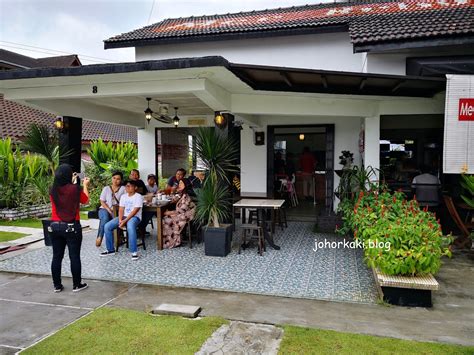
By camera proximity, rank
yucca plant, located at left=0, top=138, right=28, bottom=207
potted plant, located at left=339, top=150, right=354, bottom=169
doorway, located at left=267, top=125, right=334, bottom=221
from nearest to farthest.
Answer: potted plant, located at left=339, top=150, right=354, bottom=169 → doorway, located at left=267, top=125, right=334, bottom=221 → yucca plant, located at left=0, top=138, right=28, bottom=207

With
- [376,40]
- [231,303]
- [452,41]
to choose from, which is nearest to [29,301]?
[231,303]

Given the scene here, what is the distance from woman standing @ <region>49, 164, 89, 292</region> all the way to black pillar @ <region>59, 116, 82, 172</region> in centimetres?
284

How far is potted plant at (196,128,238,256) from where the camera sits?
588 cm

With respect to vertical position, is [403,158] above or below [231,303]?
above

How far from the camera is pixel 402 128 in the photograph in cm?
1018

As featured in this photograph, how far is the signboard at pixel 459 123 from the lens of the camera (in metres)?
5.17

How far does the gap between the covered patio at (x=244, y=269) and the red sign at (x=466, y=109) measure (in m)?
2.59

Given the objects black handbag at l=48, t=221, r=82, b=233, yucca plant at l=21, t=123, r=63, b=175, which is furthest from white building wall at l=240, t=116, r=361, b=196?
black handbag at l=48, t=221, r=82, b=233

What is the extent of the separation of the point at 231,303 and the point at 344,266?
7.00 feet

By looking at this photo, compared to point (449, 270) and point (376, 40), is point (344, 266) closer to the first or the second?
point (449, 270)

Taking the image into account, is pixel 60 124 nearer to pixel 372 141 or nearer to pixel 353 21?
pixel 372 141

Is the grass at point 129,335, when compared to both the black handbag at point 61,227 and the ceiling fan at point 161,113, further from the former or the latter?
the ceiling fan at point 161,113

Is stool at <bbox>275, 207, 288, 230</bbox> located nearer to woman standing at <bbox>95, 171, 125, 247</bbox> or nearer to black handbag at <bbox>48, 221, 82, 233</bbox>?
woman standing at <bbox>95, 171, 125, 247</bbox>

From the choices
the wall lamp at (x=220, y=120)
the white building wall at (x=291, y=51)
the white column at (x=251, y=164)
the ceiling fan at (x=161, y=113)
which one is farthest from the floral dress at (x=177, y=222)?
the white building wall at (x=291, y=51)
